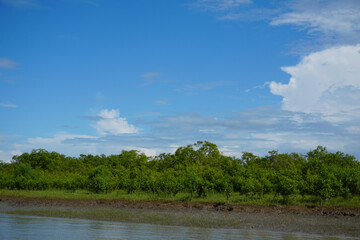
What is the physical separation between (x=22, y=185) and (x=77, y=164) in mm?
21180

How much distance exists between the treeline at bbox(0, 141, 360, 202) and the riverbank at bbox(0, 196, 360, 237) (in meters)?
3.22

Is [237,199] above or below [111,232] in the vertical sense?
above

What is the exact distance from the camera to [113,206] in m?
30.8

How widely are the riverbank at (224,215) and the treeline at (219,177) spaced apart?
3.22 meters

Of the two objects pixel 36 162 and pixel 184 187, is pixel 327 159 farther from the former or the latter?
pixel 36 162

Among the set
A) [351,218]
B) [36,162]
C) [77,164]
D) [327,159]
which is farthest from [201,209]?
[36,162]

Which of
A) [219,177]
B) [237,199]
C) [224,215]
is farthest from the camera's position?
[219,177]

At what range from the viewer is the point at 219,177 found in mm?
36125

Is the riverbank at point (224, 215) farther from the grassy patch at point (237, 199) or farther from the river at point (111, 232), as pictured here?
the river at point (111, 232)

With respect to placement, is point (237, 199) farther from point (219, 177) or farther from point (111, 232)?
point (111, 232)

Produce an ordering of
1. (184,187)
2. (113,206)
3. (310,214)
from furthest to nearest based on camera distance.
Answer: (184,187)
(113,206)
(310,214)

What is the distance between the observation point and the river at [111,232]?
53.3 feet

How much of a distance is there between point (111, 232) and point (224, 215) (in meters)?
9.85

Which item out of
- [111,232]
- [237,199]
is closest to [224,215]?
[237,199]
